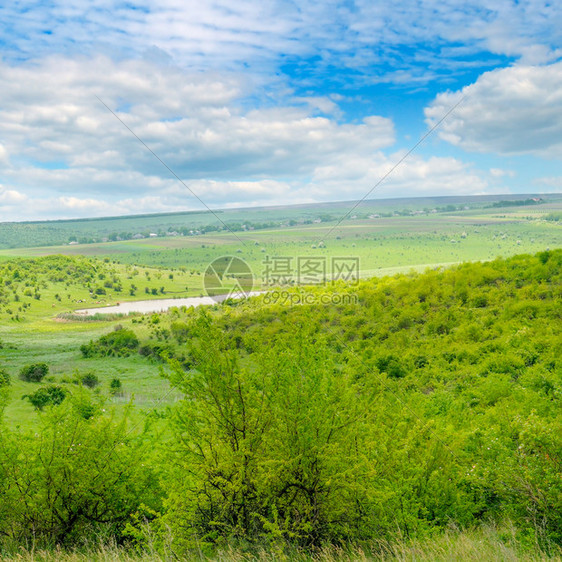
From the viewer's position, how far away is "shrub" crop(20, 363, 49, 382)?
38.6m

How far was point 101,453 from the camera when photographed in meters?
9.34

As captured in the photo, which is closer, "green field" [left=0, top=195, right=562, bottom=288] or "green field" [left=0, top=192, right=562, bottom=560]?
"green field" [left=0, top=192, right=562, bottom=560]

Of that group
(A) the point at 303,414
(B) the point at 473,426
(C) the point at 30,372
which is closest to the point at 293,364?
(A) the point at 303,414

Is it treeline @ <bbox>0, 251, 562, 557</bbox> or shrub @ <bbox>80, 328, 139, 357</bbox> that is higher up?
treeline @ <bbox>0, 251, 562, 557</bbox>

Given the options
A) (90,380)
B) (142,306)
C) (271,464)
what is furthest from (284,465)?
(142,306)

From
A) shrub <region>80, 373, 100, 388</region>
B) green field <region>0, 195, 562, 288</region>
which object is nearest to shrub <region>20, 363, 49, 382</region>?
shrub <region>80, 373, 100, 388</region>

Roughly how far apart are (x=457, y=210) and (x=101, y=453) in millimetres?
85335

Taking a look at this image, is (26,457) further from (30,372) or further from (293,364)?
(30,372)

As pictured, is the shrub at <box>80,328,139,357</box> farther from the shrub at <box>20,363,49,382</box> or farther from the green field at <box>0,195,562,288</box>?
the green field at <box>0,195,562,288</box>

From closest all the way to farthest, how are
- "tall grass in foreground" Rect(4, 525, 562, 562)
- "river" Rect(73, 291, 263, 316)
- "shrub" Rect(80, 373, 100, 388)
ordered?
"tall grass in foreground" Rect(4, 525, 562, 562) < "shrub" Rect(80, 373, 100, 388) < "river" Rect(73, 291, 263, 316)

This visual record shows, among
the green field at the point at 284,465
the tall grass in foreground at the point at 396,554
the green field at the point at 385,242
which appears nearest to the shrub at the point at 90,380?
the green field at the point at 385,242

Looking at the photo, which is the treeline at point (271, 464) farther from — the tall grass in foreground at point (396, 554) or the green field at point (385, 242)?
the green field at point (385, 242)

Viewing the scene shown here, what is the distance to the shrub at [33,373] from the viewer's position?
38594 millimetres

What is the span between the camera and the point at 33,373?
129 ft
